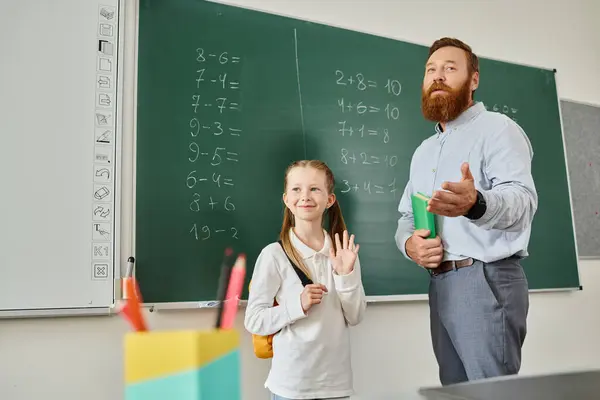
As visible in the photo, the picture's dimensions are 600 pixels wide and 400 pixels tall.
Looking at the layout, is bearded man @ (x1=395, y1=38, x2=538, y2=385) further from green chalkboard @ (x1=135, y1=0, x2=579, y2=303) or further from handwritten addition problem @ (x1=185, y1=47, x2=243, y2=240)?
handwritten addition problem @ (x1=185, y1=47, x2=243, y2=240)

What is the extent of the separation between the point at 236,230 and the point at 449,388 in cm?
152

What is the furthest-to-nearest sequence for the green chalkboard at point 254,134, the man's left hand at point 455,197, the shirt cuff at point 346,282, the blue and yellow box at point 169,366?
the green chalkboard at point 254,134 < the shirt cuff at point 346,282 < the man's left hand at point 455,197 < the blue and yellow box at point 169,366

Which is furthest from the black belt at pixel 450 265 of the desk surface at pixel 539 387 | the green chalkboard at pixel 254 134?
the desk surface at pixel 539 387

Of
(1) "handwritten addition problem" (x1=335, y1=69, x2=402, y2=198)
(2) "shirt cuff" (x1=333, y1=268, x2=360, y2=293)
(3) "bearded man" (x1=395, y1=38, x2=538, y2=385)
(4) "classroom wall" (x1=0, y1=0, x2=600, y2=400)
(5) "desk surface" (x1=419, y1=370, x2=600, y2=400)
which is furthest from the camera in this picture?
(1) "handwritten addition problem" (x1=335, y1=69, x2=402, y2=198)

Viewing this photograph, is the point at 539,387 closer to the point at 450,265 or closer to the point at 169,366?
the point at 169,366

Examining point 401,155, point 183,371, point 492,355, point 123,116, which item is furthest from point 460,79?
point 183,371

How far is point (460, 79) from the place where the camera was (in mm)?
1813

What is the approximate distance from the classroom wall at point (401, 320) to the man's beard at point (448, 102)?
0.81 meters

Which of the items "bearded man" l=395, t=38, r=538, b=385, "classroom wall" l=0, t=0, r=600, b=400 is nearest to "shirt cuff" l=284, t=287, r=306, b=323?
"classroom wall" l=0, t=0, r=600, b=400

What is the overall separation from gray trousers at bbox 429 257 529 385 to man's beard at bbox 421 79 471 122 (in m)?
0.55

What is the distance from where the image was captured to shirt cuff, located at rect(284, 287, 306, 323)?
1515 millimetres

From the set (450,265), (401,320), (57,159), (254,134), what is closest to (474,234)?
(450,265)

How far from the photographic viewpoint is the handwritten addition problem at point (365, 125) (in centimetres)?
230

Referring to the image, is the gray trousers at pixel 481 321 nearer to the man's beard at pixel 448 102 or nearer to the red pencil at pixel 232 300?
the man's beard at pixel 448 102
